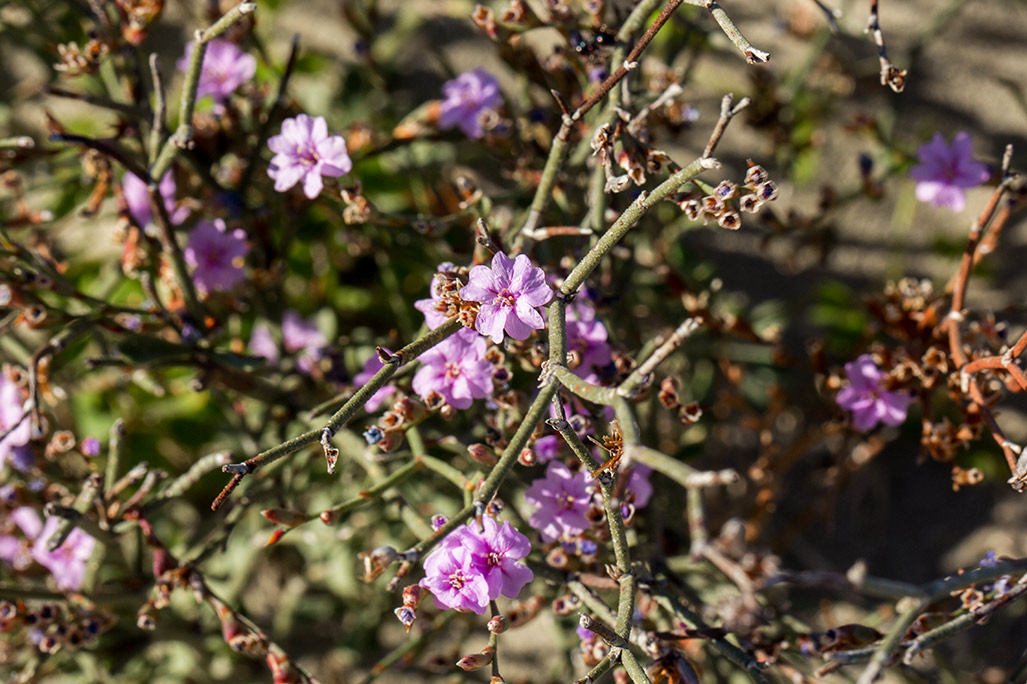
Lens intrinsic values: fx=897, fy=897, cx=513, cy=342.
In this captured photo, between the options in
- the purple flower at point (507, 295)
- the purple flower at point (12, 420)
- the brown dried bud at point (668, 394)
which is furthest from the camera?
the purple flower at point (12, 420)

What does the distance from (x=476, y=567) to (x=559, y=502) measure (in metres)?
0.26

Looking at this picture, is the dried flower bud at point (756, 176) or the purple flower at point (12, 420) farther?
the purple flower at point (12, 420)

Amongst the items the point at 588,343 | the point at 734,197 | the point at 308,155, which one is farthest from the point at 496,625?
the point at 308,155

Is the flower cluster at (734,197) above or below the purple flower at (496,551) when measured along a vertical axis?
above

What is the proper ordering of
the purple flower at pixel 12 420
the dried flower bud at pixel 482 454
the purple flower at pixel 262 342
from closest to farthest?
the dried flower bud at pixel 482 454
the purple flower at pixel 12 420
the purple flower at pixel 262 342

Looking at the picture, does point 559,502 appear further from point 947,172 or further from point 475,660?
point 947,172

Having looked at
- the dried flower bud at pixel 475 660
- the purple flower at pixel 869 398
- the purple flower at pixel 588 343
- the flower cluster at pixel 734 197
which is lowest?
the dried flower bud at pixel 475 660

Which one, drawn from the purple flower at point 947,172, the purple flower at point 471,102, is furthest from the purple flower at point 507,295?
the purple flower at point 947,172

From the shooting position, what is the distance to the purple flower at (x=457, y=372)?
1.72 metres

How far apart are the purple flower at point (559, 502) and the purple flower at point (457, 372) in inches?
9.0

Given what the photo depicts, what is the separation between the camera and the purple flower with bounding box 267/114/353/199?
189 centimetres

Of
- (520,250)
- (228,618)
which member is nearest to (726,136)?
(520,250)

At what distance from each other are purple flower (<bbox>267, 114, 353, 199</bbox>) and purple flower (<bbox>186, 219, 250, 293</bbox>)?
13.5 inches

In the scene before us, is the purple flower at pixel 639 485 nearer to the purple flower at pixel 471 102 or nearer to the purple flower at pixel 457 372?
the purple flower at pixel 457 372
